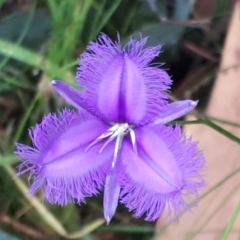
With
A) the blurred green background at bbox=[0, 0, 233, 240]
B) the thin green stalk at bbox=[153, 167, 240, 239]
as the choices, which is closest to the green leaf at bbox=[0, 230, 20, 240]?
the blurred green background at bbox=[0, 0, 233, 240]

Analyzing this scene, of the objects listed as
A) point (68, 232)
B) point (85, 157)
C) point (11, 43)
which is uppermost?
Answer: point (11, 43)

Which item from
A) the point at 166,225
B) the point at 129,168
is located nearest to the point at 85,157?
the point at 129,168

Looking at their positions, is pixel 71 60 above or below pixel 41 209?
above

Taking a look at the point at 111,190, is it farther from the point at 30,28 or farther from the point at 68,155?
the point at 30,28

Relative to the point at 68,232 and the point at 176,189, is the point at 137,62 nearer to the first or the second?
the point at 176,189

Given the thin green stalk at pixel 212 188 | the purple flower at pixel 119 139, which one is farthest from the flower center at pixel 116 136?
the thin green stalk at pixel 212 188

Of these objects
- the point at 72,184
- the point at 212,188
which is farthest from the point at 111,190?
the point at 212,188

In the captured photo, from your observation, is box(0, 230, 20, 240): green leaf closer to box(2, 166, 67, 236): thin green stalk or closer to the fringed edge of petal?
box(2, 166, 67, 236): thin green stalk
